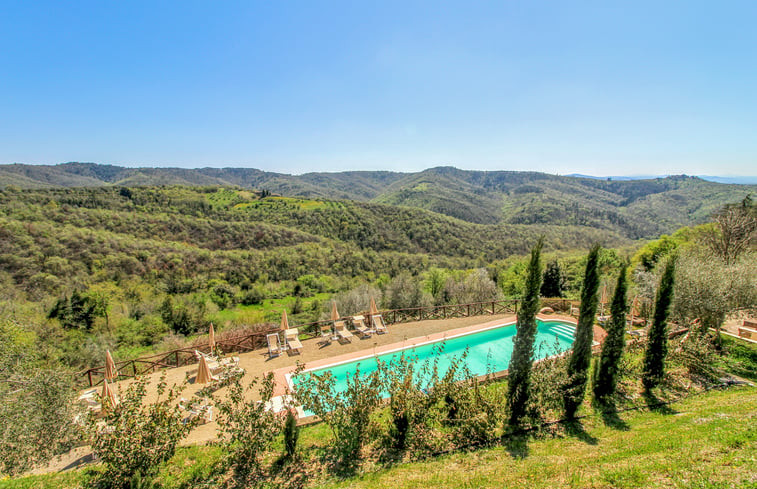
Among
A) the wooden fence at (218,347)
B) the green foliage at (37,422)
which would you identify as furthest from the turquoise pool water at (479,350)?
the green foliage at (37,422)

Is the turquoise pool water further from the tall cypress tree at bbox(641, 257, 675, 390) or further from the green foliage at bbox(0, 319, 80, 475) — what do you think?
the green foliage at bbox(0, 319, 80, 475)

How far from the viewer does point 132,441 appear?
464 centimetres

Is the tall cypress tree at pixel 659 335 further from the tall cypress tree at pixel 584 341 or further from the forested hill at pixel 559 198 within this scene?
the forested hill at pixel 559 198

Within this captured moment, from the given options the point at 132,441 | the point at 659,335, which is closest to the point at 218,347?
the point at 132,441

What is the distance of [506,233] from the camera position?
224ft

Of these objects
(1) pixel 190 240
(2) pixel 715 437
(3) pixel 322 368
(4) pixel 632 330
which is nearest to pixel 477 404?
(2) pixel 715 437

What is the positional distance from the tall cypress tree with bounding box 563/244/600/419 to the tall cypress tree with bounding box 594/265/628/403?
79 cm

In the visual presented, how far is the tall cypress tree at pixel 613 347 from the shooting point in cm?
689

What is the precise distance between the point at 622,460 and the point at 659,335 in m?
4.31

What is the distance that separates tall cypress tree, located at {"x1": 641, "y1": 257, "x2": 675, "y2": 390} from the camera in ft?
24.6

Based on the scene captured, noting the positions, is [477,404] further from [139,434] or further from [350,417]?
[139,434]

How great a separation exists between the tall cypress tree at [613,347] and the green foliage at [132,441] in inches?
336

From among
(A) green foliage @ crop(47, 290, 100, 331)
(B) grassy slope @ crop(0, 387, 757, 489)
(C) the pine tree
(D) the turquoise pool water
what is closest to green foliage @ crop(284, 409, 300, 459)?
(B) grassy slope @ crop(0, 387, 757, 489)

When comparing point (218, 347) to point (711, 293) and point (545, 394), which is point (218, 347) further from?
point (711, 293)
